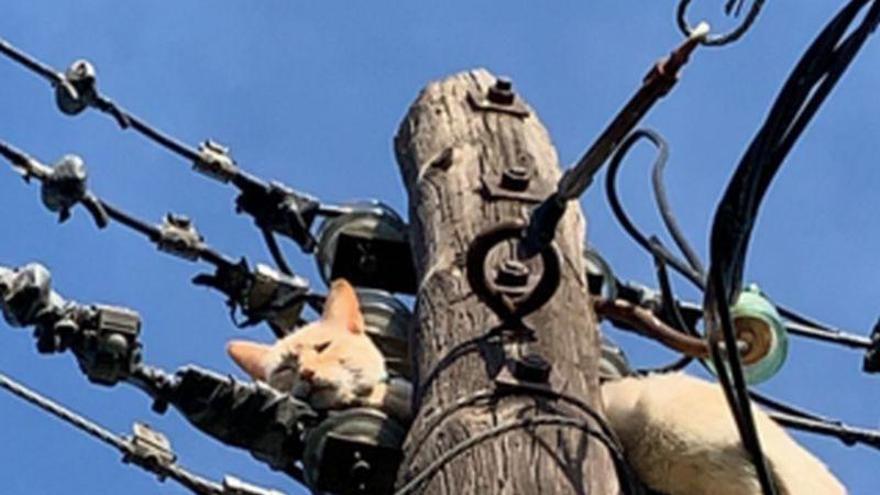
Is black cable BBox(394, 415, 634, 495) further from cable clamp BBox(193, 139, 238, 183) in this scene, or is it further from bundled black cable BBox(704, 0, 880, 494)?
cable clamp BBox(193, 139, 238, 183)

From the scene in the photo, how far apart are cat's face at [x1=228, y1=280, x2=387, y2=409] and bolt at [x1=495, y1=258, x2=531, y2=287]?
540mm

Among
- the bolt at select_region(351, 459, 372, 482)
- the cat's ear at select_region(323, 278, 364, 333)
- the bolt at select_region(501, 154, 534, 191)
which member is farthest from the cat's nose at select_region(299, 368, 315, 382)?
the bolt at select_region(501, 154, 534, 191)

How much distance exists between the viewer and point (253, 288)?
5.16m

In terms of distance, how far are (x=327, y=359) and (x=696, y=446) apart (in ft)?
2.67

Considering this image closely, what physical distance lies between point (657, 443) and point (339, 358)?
710mm

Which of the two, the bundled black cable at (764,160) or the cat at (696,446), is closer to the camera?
the bundled black cable at (764,160)

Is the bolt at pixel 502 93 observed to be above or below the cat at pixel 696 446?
above

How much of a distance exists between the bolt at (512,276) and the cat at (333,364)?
0.44 meters

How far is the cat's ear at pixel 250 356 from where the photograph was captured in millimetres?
4691

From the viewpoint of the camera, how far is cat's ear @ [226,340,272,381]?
15.4ft

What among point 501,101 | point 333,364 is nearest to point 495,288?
point 333,364

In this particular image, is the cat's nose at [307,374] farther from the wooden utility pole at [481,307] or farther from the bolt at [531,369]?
the bolt at [531,369]

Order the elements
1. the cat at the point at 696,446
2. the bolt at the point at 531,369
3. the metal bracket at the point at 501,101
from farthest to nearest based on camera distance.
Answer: the metal bracket at the point at 501,101 < the cat at the point at 696,446 < the bolt at the point at 531,369

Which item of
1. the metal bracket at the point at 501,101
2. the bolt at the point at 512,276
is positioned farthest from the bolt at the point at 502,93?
the bolt at the point at 512,276
